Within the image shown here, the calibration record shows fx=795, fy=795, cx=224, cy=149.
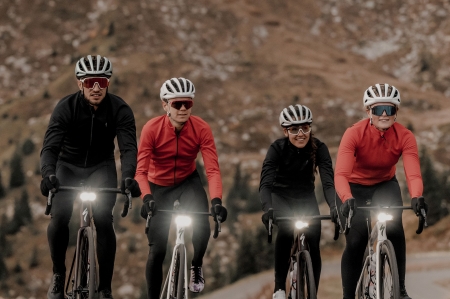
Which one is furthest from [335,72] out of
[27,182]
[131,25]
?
[27,182]

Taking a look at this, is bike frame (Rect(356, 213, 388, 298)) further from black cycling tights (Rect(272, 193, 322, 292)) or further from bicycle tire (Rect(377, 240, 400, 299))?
black cycling tights (Rect(272, 193, 322, 292))

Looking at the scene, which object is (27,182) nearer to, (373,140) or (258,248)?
(258,248)

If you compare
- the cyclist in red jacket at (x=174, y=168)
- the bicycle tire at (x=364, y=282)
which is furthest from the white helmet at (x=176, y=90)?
the bicycle tire at (x=364, y=282)

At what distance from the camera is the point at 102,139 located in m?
9.31

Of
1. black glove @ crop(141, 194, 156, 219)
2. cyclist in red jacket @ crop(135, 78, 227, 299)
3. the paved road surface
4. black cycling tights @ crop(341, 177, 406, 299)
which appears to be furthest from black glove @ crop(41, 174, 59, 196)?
the paved road surface

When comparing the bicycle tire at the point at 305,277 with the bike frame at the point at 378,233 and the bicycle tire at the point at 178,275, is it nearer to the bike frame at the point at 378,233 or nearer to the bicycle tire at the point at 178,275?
the bike frame at the point at 378,233

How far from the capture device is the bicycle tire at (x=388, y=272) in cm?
840

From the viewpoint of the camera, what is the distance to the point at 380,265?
880 centimetres

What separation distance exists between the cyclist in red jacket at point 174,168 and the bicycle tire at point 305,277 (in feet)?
3.91

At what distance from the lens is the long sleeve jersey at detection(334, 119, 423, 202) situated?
940 centimetres

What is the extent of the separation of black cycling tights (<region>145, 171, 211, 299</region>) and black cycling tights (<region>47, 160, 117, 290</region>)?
0.57 metres

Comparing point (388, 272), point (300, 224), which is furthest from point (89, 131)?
point (388, 272)

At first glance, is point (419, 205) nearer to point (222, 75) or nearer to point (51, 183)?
point (51, 183)

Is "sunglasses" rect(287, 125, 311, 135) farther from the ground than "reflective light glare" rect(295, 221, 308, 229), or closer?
farther from the ground
